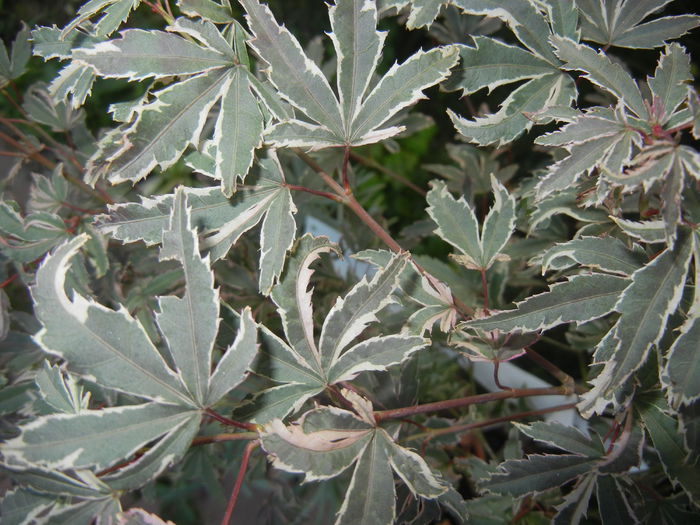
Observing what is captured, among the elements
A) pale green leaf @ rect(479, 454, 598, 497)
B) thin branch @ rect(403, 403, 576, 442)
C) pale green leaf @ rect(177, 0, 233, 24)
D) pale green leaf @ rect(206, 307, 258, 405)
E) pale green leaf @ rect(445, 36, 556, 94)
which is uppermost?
pale green leaf @ rect(177, 0, 233, 24)

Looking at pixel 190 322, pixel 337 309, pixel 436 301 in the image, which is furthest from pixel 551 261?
pixel 190 322

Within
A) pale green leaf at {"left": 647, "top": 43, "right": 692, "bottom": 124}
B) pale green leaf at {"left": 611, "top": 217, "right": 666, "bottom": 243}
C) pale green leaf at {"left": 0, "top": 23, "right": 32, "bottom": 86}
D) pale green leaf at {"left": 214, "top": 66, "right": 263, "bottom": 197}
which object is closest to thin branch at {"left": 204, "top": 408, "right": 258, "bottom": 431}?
pale green leaf at {"left": 214, "top": 66, "right": 263, "bottom": 197}

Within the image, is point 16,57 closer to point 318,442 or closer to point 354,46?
point 354,46

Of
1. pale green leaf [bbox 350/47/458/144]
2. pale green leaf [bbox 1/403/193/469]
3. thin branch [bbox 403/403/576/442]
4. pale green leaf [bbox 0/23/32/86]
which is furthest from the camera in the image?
pale green leaf [bbox 0/23/32/86]

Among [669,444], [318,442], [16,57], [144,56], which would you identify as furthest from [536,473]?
[16,57]

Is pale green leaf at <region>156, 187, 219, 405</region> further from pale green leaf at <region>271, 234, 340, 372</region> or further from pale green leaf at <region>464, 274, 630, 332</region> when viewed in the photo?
pale green leaf at <region>464, 274, 630, 332</region>

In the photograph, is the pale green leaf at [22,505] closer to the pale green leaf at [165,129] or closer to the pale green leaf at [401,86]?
the pale green leaf at [165,129]
